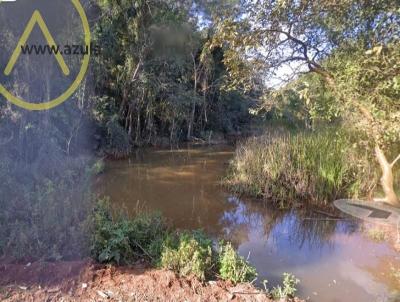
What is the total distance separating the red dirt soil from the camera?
2314 mm

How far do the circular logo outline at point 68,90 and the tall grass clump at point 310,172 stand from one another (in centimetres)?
423

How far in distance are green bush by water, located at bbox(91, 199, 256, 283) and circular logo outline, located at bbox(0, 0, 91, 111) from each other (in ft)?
14.0

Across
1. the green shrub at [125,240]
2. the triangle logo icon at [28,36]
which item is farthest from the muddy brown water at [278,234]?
the triangle logo icon at [28,36]

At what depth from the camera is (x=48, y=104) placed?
716 centimetres

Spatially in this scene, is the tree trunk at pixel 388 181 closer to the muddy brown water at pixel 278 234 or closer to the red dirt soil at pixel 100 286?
the muddy brown water at pixel 278 234

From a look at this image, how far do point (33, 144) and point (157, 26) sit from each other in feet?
18.1

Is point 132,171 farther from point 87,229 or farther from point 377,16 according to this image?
point 377,16

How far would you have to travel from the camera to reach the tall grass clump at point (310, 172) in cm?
530

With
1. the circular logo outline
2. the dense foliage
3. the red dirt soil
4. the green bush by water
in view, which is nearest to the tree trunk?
the green bush by water

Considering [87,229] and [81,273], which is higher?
[87,229]

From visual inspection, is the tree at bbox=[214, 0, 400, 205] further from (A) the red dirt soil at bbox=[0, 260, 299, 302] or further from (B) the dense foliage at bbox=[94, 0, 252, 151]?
(B) the dense foliage at bbox=[94, 0, 252, 151]

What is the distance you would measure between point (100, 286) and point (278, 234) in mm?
2531

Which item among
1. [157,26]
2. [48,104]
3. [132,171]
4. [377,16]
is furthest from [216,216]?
[157,26]

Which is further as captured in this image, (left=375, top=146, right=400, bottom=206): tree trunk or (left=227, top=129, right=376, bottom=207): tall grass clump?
(left=227, top=129, right=376, bottom=207): tall grass clump
